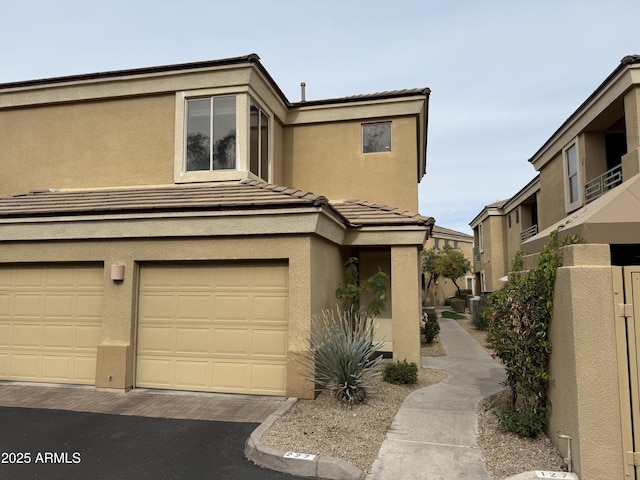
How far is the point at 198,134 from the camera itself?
36.7 ft

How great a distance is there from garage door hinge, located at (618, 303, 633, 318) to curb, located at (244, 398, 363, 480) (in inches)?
132

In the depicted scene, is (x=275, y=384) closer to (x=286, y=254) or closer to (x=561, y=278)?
(x=286, y=254)

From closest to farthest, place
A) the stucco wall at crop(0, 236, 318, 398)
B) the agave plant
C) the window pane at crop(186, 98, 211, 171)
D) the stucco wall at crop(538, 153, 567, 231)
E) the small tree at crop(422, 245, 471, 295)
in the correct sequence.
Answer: the agave plant → the stucco wall at crop(0, 236, 318, 398) → the window pane at crop(186, 98, 211, 171) → the stucco wall at crop(538, 153, 567, 231) → the small tree at crop(422, 245, 471, 295)

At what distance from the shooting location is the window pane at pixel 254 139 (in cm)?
1127

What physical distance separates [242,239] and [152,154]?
188 inches

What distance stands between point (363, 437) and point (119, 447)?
10.7ft

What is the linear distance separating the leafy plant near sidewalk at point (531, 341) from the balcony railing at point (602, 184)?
10.6 meters

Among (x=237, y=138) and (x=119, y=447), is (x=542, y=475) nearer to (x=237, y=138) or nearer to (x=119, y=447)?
(x=119, y=447)

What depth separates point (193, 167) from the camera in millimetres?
11164

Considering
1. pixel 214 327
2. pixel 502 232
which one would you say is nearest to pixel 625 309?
pixel 214 327

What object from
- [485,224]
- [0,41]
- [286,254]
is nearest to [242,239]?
[286,254]

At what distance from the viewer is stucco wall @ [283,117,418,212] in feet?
43.0

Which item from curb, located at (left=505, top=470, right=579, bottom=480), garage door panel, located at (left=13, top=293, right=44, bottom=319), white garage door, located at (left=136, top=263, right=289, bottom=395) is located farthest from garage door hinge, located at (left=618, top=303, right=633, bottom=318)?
garage door panel, located at (left=13, top=293, right=44, bottom=319)

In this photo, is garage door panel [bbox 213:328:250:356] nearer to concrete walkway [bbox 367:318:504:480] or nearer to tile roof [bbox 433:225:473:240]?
concrete walkway [bbox 367:318:504:480]
